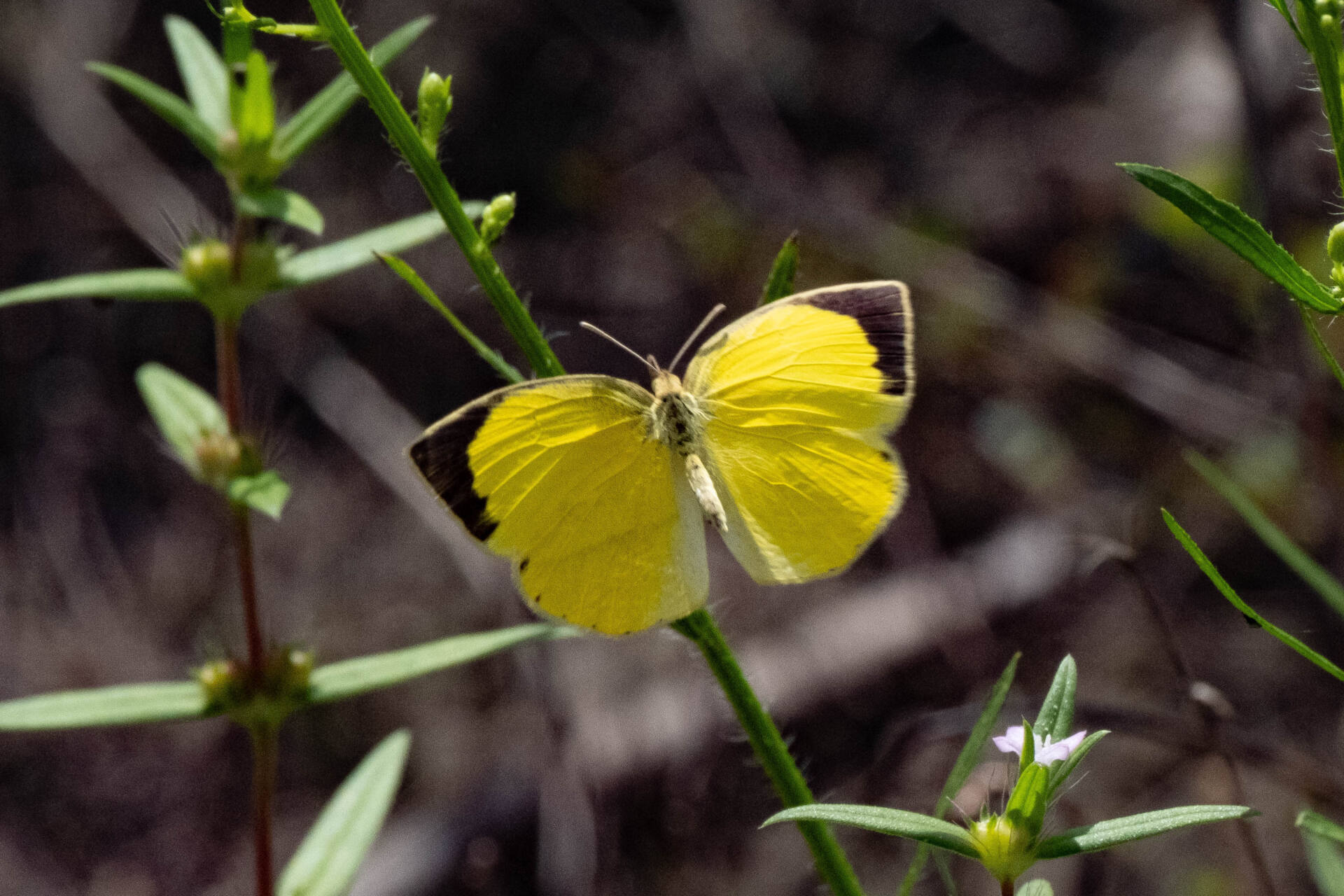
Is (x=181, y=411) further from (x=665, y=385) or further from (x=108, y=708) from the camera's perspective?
(x=665, y=385)

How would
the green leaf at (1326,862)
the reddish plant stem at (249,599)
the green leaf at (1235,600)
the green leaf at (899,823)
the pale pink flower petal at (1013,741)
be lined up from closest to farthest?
the green leaf at (1235,600), the green leaf at (899,823), the pale pink flower petal at (1013,741), the green leaf at (1326,862), the reddish plant stem at (249,599)

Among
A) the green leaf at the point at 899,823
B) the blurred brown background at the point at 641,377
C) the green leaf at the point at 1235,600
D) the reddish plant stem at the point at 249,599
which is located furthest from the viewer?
the blurred brown background at the point at 641,377

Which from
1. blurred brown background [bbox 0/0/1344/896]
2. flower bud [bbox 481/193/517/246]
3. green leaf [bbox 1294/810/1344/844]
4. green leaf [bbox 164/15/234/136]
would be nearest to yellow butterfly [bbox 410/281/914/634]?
flower bud [bbox 481/193/517/246]

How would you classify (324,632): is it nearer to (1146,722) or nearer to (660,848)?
(660,848)

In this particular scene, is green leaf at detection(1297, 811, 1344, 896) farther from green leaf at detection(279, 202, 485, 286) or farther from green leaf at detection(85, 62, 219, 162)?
green leaf at detection(85, 62, 219, 162)

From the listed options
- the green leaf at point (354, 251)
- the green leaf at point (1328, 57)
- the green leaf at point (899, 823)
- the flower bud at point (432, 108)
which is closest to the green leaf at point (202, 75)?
the green leaf at point (354, 251)

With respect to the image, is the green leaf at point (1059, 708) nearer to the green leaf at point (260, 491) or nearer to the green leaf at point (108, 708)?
the green leaf at point (260, 491)

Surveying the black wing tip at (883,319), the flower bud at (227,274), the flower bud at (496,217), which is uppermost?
the flower bud at (496,217)
